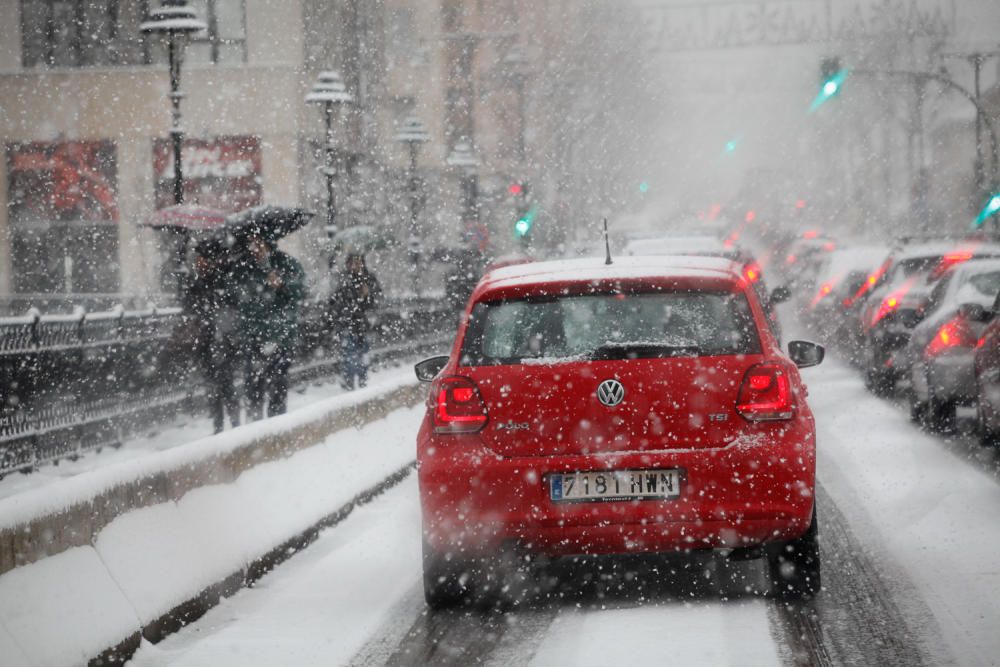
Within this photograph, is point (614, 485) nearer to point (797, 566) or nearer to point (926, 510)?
point (797, 566)

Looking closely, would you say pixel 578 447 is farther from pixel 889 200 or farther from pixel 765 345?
pixel 889 200

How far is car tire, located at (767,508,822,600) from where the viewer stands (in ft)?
22.3

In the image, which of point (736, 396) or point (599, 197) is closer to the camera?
point (736, 396)

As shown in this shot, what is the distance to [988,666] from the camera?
5.62m

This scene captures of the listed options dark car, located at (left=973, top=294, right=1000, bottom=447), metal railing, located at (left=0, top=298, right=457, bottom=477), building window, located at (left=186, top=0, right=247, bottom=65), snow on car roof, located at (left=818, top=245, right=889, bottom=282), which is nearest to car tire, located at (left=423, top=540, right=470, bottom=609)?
dark car, located at (left=973, top=294, right=1000, bottom=447)

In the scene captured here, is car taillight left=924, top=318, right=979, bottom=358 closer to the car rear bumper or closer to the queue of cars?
the queue of cars

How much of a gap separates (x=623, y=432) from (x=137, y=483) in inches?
83.7

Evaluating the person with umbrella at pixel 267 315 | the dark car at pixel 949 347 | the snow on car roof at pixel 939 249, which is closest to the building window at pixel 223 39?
the snow on car roof at pixel 939 249

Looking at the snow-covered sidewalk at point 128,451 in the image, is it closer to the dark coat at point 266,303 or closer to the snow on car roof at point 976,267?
the dark coat at point 266,303

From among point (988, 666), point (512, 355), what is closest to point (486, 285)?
point (512, 355)

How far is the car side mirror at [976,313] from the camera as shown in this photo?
12.2 metres

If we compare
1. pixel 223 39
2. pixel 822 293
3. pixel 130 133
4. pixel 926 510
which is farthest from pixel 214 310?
pixel 130 133

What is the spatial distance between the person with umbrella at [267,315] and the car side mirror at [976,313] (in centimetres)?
557

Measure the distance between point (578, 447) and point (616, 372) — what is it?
1.16 feet
